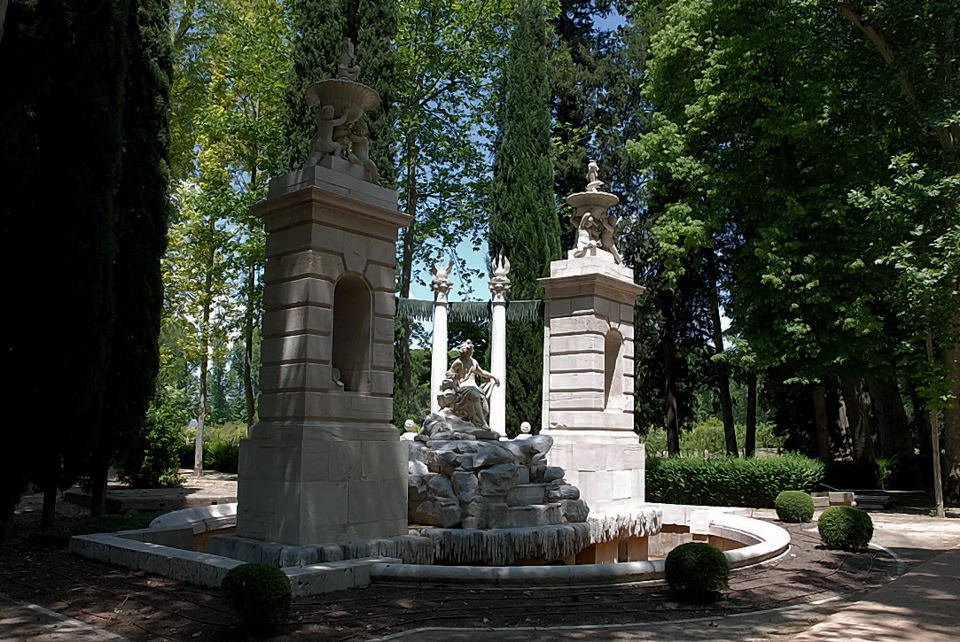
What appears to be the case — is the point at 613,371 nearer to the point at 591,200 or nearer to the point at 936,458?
the point at 591,200

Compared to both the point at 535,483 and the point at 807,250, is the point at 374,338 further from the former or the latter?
the point at 807,250

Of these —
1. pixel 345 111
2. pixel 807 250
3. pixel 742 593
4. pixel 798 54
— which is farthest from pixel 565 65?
pixel 742 593

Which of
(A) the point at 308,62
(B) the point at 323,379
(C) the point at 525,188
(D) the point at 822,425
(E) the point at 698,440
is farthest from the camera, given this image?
(E) the point at 698,440

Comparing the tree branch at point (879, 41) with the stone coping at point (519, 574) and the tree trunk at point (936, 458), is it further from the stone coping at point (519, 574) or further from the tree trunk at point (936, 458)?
the stone coping at point (519, 574)

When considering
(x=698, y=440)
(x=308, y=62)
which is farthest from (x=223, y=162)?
(x=698, y=440)

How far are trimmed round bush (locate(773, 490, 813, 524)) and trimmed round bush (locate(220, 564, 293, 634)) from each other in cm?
1181

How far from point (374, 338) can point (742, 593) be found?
18.7 feet

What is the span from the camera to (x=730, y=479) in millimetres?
19547

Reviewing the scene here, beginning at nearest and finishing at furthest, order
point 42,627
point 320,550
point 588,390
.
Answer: point 42,627
point 320,550
point 588,390

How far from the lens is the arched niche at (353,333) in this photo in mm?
10891

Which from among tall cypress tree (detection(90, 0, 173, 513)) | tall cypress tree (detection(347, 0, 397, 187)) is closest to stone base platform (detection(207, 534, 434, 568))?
tall cypress tree (detection(90, 0, 173, 513))

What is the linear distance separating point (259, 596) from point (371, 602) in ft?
5.20

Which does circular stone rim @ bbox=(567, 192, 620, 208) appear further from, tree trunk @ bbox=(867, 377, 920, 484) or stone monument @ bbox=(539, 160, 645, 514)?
tree trunk @ bbox=(867, 377, 920, 484)

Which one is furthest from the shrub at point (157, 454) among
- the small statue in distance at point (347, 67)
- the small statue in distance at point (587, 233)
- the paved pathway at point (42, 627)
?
the paved pathway at point (42, 627)
